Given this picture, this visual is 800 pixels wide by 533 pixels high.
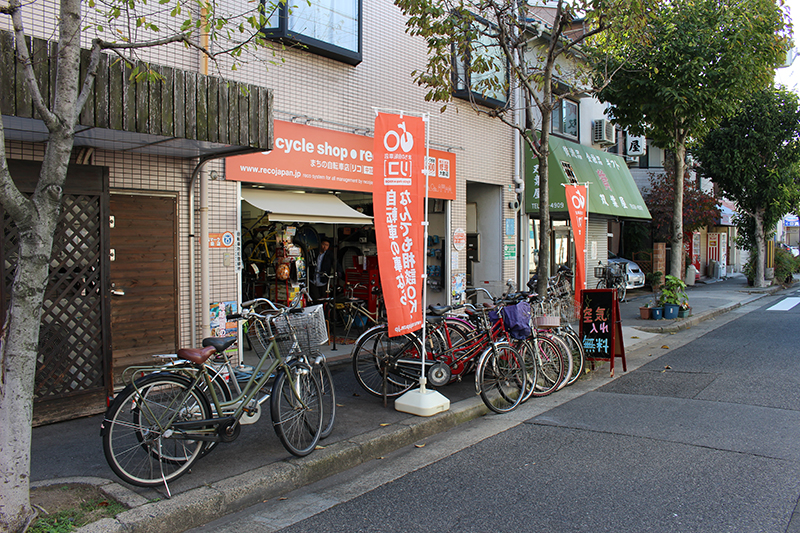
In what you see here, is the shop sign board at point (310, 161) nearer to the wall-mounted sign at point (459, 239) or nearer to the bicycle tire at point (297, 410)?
the wall-mounted sign at point (459, 239)

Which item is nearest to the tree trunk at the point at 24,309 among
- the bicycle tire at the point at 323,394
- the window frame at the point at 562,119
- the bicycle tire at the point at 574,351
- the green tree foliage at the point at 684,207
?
the bicycle tire at the point at 323,394

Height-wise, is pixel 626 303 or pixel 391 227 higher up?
pixel 391 227

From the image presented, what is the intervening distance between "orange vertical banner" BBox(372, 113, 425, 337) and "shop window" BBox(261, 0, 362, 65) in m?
2.91

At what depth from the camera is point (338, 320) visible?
13.2 m

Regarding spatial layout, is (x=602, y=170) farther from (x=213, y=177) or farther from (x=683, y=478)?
(x=683, y=478)

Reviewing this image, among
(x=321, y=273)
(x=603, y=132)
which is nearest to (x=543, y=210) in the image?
(x=321, y=273)

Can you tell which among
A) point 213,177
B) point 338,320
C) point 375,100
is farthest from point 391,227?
point 338,320

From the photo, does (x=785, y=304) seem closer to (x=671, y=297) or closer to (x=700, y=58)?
(x=671, y=297)

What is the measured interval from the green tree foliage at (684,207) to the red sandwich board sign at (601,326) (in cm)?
1552

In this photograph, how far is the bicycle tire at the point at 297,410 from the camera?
4.70 m

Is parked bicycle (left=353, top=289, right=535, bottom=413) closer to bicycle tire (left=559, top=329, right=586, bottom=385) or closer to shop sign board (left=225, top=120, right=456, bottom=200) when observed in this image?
bicycle tire (left=559, top=329, right=586, bottom=385)

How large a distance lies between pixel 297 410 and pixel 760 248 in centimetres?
2281

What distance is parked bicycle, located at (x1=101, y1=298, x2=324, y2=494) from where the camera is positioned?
13.4 ft

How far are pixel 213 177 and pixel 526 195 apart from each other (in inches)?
330
